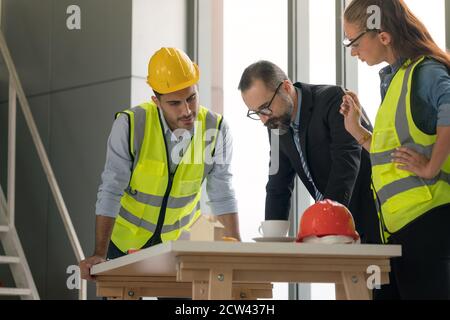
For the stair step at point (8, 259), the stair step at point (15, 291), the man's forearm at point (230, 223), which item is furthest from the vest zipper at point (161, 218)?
the stair step at point (8, 259)

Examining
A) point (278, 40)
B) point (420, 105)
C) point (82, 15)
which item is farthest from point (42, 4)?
point (420, 105)

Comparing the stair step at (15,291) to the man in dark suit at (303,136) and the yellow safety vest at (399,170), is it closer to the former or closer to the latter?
the man in dark suit at (303,136)

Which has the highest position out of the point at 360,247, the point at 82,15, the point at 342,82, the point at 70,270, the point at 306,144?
the point at 82,15

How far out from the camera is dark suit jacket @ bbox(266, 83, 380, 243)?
3.57 meters

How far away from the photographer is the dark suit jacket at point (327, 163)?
3568mm

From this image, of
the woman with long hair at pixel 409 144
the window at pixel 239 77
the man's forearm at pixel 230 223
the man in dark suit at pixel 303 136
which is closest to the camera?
the woman with long hair at pixel 409 144

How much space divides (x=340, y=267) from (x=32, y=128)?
4422 mm

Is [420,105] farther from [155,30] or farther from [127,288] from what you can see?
[155,30]

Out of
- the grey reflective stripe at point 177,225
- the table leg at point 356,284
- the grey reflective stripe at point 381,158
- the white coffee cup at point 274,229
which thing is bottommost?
the table leg at point 356,284

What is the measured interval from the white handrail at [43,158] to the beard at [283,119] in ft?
8.06

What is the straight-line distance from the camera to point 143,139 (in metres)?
4.36

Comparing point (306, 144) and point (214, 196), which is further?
point (214, 196)

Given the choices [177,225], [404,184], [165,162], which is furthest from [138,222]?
[404,184]

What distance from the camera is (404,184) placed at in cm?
295
